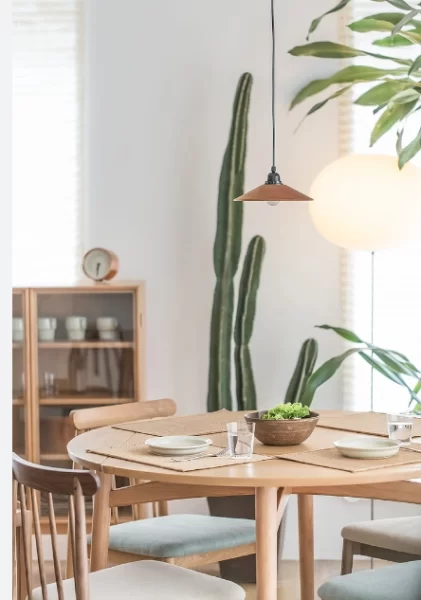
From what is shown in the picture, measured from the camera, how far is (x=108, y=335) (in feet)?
14.0

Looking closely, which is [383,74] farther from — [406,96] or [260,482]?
[260,482]

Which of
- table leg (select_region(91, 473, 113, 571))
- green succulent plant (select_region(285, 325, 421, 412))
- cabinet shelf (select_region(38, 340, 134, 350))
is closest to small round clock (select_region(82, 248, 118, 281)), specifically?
cabinet shelf (select_region(38, 340, 134, 350))

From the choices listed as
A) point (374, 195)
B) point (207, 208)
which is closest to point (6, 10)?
point (374, 195)

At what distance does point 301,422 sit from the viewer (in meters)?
2.63

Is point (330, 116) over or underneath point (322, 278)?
over

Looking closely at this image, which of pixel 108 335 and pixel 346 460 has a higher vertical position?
pixel 108 335

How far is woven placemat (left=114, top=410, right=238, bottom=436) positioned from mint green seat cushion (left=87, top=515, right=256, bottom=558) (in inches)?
12.1

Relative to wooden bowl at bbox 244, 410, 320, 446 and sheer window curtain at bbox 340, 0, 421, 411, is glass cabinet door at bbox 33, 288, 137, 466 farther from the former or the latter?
wooden bowl at bbox 244, 410, 320, 446

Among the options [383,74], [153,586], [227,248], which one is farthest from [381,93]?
[153,586]

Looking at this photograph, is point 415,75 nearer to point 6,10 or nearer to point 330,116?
point 330,116

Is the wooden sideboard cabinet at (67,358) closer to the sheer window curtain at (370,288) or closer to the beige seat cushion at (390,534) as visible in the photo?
the sheer window curtain at (370,288)

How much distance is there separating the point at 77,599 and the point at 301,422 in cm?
81

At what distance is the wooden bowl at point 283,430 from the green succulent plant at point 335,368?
3.40 ft

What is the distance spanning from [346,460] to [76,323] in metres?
2.05
